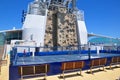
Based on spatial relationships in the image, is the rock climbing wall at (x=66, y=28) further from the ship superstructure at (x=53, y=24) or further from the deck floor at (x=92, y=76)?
the deck floor at (x=92, y=76)

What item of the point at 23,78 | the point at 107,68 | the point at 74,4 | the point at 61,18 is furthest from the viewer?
the point at 74,4

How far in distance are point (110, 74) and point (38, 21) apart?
Answer: 21.0 metres

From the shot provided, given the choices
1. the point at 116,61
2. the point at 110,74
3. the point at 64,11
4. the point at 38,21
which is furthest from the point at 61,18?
the point at 110,74

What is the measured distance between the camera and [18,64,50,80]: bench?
6.78 meters

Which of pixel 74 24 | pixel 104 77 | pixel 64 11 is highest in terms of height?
pixel 64 11

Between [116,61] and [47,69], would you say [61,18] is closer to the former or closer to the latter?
[116,61]

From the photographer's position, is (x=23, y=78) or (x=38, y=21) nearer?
(x=23, y=78)

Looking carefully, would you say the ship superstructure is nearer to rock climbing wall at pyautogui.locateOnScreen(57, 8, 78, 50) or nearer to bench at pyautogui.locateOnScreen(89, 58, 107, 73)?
rock climbing wall at pyautogui.locateOnScreen(57, 8, 78, 50)

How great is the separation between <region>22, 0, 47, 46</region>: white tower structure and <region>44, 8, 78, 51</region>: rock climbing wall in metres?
1.17

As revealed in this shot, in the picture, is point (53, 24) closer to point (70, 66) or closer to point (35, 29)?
point (35, 29)

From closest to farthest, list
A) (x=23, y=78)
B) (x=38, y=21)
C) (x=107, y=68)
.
→ 1. (x=23, y=78)
2. (x=107, y=68)
3. (x=38, y=21)

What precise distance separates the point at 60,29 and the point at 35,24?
14.0 ft

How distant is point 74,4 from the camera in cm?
3353

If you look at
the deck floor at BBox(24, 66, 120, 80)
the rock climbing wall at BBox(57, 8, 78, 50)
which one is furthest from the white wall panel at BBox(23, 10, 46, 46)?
the deck floor at BBox(24, 66, 120, 80)
